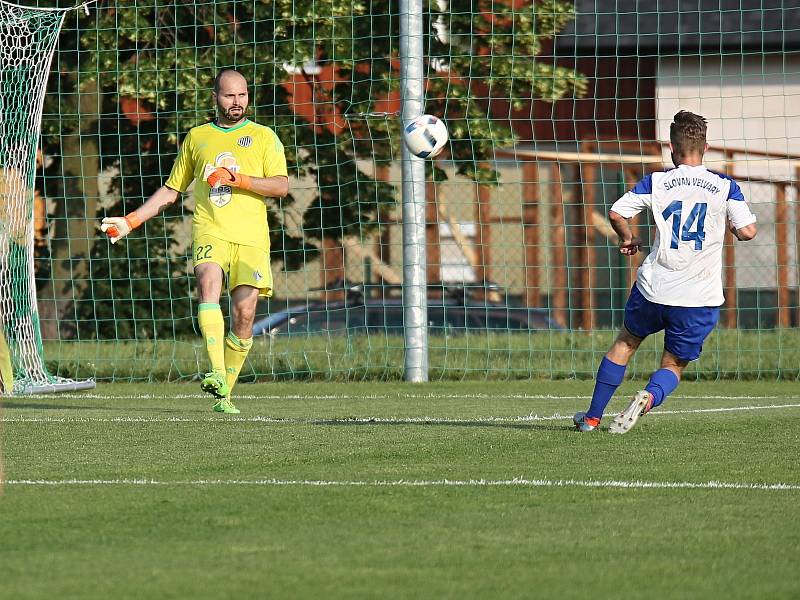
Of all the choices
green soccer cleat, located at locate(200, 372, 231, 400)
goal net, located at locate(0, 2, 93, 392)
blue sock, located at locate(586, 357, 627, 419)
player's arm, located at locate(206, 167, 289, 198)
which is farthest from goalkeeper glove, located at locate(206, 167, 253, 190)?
goal net, located at locate(0, 2, 93, 392)

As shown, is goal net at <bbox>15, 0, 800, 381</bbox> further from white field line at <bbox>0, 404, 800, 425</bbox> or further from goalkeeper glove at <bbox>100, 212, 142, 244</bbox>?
goalkeeper glove at <bbox>100, 212, 142, 244</bbox>

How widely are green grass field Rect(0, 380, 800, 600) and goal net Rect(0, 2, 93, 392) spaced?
10.4ft

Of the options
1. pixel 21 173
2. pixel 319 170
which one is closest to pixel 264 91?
pixel 319 170

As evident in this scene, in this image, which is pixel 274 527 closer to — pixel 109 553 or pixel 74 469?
pixel 109 553

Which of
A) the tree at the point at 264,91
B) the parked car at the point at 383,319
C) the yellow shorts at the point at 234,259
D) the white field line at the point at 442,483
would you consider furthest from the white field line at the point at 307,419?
the parked car at the point at 383,319

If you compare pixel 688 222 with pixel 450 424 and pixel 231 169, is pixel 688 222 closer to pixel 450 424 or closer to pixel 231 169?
pixel 450 424

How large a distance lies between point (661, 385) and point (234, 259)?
2628 mm

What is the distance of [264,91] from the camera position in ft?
59.8

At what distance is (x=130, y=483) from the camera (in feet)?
18.4

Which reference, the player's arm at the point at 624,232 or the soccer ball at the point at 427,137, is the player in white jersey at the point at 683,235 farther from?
the soccer ball at the point at 427,137

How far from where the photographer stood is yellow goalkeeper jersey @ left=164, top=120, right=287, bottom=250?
28.1ft

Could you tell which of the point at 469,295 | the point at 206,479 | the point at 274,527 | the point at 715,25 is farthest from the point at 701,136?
the point at 715,25

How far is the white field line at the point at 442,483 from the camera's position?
550 centimetres

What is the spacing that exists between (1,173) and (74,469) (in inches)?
231
